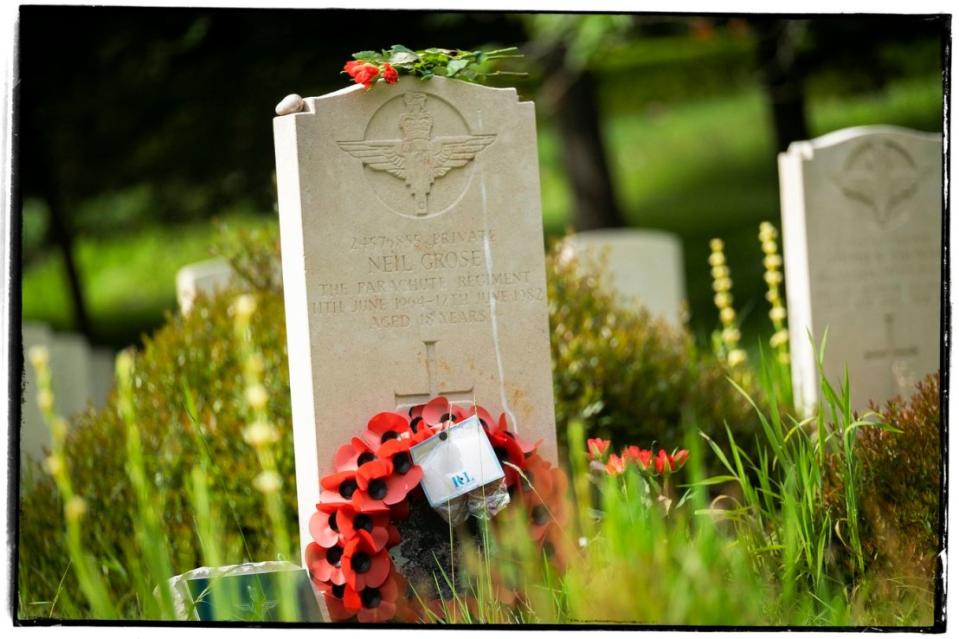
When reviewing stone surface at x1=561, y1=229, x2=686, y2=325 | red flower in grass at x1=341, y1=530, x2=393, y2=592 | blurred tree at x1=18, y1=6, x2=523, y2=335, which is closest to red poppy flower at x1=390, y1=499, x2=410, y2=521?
red flower in grass at x1=341, y1=530, x2=393, y2=592

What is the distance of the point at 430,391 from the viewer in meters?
4.24

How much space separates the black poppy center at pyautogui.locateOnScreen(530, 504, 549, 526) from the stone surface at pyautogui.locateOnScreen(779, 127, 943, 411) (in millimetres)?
2824

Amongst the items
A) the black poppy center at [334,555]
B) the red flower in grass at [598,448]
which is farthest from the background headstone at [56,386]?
the red flower in grass at [598,448]

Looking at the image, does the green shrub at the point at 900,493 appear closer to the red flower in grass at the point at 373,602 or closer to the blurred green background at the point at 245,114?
the red flower in grass at the point at 373,602

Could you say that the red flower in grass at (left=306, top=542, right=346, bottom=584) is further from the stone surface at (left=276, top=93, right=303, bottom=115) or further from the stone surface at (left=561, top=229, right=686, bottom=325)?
the stone surface at (left=561, top=229, right=686, bottom=325)

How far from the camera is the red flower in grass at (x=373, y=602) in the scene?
3783 mm

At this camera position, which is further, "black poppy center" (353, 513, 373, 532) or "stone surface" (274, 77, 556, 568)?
"stone surface" (274, 77, 556, 568)

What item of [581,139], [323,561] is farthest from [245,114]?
[323,561]

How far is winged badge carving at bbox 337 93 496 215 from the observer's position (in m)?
4.14

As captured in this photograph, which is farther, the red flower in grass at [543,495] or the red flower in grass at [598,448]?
the red flower in grass at [543,495]

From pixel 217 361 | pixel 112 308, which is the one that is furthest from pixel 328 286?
pixel 112 308

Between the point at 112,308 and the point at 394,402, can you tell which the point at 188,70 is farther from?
the point at 394,402

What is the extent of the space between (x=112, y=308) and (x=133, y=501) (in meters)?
11.3

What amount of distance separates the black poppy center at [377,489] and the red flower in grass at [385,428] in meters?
0.18
